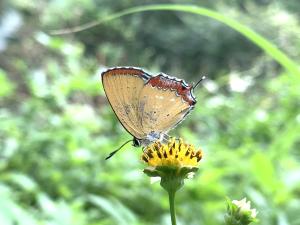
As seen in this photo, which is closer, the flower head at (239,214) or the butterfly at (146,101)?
the flower head at (239,214)

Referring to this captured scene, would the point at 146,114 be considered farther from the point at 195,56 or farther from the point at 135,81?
the point at 195,56

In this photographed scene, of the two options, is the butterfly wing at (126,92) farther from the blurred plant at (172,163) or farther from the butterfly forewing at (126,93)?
the blurred plant at (172,163)

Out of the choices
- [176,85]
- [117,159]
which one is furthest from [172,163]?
[117,159]

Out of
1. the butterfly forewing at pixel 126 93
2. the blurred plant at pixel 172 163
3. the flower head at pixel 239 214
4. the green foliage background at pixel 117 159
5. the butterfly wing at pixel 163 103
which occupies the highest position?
the green foliage background at pixel 117 159

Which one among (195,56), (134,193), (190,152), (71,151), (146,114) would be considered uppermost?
(195,56)

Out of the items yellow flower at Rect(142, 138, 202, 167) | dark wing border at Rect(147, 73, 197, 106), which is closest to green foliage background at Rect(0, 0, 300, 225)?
dark wing border at Rect(147, 73, 197, 106)

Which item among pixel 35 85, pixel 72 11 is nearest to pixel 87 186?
pixel 35 85

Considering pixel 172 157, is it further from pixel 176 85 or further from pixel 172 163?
pixel 176 85

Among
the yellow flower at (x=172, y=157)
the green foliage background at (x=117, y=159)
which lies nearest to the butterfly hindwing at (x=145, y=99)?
the yellow flower at (x=172, y=157)
